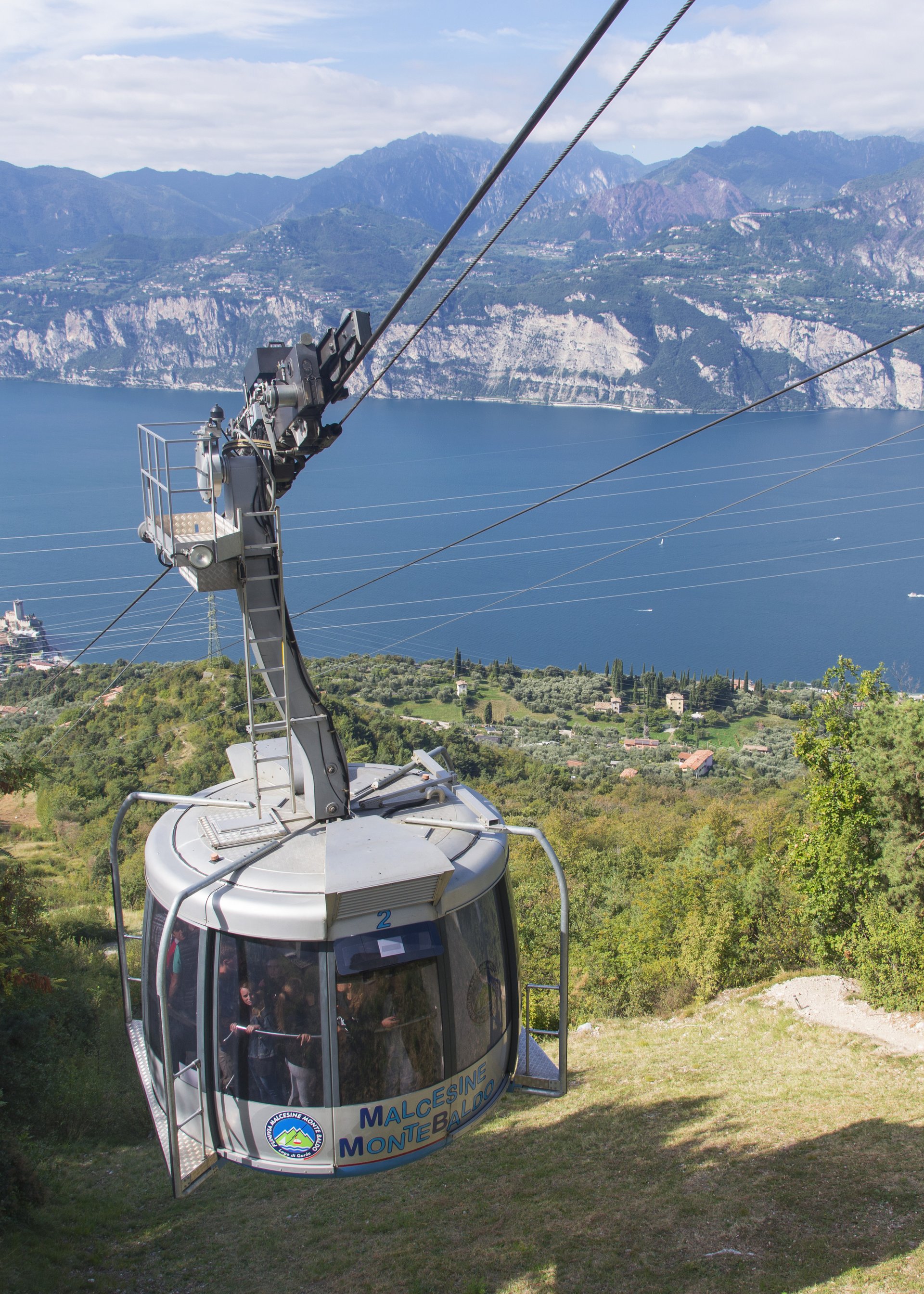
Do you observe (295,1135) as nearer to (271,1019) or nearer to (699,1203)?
(271,1019)

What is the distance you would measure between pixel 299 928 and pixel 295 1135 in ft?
3.82

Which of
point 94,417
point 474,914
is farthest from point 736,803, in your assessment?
point 94,417

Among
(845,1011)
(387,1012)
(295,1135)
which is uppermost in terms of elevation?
(387,1012)

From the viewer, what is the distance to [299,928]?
4852 mm

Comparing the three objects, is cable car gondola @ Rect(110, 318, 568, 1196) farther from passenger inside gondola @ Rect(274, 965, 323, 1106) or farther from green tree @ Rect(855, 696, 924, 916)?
green tree @ Rect(855, 696, 924, 916)

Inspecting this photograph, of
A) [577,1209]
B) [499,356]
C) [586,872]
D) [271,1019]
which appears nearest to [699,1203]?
[577,1209]

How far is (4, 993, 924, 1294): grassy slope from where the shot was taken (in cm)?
723

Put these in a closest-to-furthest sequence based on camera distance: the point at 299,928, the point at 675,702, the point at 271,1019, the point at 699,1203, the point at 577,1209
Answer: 1. the point at 299,928
2. the point at 271,1019
3. the point at 699,1203
4. the point at 577,1209
5. the point at 675,702

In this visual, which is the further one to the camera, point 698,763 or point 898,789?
point 698,763

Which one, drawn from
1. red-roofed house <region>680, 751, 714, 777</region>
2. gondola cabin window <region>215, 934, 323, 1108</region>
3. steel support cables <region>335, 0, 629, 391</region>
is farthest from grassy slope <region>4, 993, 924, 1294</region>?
red-roofed house <region>680, 751, 714, 777</region>

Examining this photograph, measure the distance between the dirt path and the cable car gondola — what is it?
9.33 m

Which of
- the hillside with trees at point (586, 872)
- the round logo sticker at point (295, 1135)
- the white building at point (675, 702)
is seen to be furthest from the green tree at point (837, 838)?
the white building at point (675, 702)

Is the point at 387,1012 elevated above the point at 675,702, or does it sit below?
above

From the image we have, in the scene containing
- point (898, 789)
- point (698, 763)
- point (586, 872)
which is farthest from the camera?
point (698, 763)
